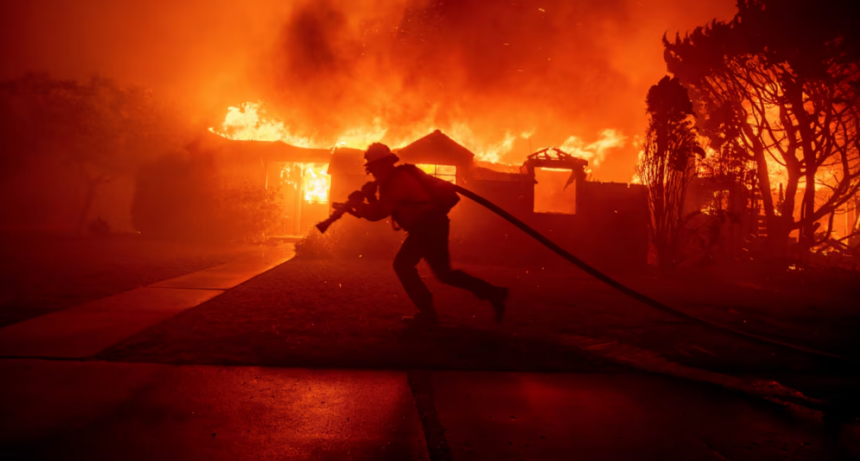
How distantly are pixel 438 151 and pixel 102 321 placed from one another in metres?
13.8

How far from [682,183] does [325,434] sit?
11834mm

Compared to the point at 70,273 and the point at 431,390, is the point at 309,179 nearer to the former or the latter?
the point at 70,273

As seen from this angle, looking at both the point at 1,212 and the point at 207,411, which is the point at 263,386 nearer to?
the point at 207,411

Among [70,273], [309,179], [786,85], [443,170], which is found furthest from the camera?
[309,179]

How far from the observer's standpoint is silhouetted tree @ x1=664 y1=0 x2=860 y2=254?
48.7ft

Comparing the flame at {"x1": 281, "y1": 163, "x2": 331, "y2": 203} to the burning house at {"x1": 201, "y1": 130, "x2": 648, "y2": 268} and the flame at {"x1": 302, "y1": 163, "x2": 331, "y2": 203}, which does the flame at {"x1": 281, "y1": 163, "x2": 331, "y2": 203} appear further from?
the burning house at {"x1": 201, "y1": 130, "x2": 648, "y2": 268}

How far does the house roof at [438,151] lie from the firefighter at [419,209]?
12.7 metres

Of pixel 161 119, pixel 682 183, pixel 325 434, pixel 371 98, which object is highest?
pixel 371 98

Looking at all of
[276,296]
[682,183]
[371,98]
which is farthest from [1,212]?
[682,183]

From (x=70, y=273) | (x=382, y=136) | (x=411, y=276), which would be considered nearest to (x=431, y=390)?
(x=411, y=276)

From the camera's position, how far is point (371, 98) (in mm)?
32375

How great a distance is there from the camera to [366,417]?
112 inches

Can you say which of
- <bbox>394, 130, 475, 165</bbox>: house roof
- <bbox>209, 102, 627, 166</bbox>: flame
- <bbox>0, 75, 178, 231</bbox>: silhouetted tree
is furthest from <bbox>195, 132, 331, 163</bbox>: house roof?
<bbox>394, 130, 475, 165</bbox>: house roof

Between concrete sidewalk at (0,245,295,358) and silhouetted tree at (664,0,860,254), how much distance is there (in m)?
16.6
